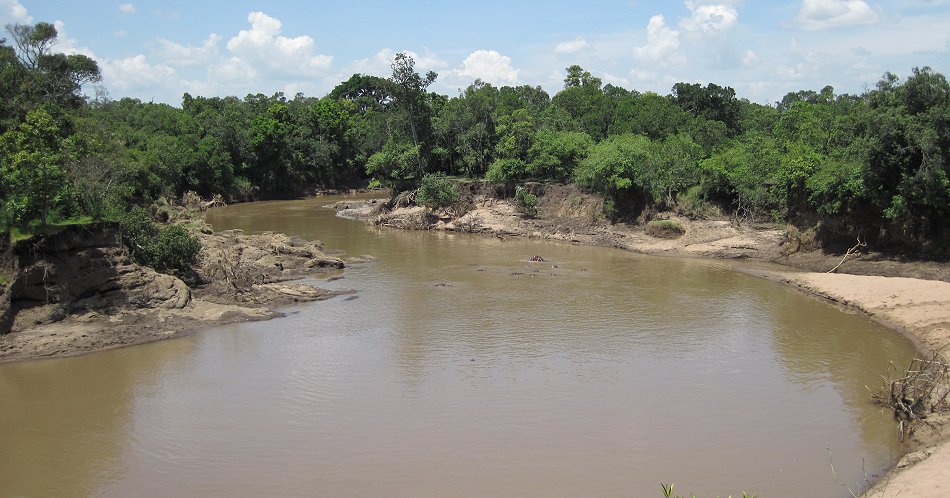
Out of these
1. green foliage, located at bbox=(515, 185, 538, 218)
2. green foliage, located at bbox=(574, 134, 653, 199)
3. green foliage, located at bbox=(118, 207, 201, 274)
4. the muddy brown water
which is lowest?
the muddy brown water

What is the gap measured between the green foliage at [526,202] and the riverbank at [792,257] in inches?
13.1

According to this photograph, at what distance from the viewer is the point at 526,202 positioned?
126 feet

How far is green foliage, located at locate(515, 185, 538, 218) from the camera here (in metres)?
38.4

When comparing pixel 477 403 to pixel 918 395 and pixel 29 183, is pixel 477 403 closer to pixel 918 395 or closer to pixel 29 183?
pixel 918 395

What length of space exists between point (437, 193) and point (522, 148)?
5.80 m

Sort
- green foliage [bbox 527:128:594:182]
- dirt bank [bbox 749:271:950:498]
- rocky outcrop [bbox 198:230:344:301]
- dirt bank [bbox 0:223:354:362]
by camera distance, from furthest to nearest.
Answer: green foliage [bbox 527:128:594:182] < rocky outcrop [bbox 198:230:344:301] < dirt bank [bbox 0:223:354:362] < dirt bank [bbox 749:271:950:498]

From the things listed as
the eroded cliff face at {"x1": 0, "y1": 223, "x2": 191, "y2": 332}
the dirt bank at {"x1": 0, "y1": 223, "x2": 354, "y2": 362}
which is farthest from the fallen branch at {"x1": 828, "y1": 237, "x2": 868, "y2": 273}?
the eroded cliff face at {"x1": 0, "y1": 223, "x2": 191, "y2": 332}

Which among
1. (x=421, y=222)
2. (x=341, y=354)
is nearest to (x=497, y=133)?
(x=421, y=222)

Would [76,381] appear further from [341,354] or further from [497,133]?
[497,133]

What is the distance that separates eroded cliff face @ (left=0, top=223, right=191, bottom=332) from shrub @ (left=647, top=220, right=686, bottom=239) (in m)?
21.6

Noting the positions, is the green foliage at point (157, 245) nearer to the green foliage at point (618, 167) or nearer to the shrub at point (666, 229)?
the green foliage at point (618, 167)

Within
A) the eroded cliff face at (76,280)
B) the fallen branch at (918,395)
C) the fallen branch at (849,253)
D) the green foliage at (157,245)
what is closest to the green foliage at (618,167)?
the fallen branch at (849,253)

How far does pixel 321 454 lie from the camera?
Answer: 39.9 feet

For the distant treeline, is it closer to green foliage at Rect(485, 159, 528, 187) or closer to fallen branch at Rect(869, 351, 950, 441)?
green foliage at Rect(485, 159, 528, 187)
